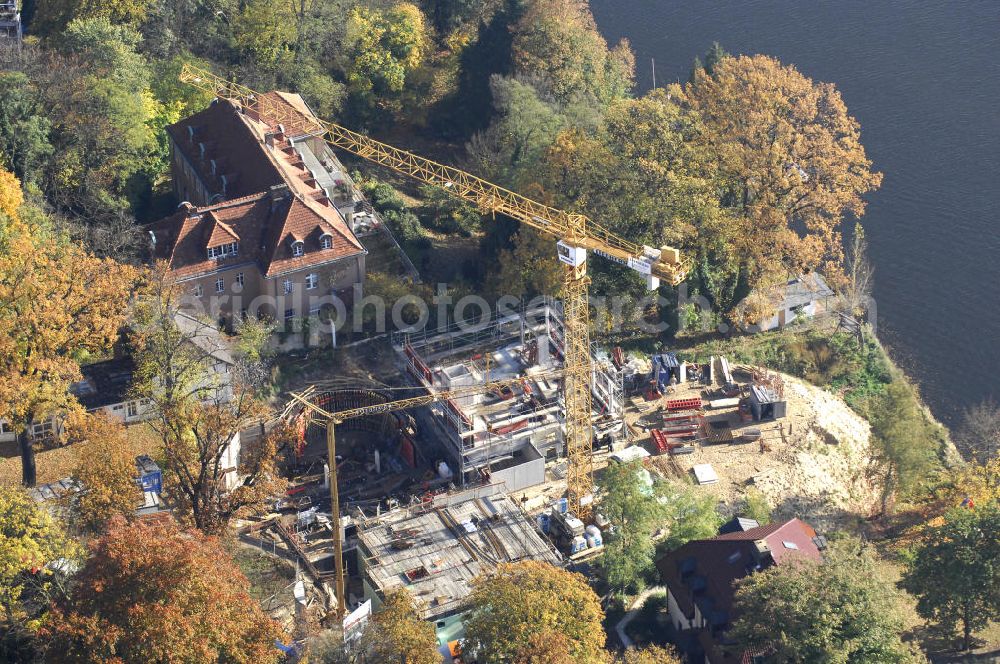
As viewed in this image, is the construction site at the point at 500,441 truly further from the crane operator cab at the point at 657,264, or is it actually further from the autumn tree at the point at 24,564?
the autumn tree at the point at 24,564

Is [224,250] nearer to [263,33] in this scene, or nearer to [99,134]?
[99,134]

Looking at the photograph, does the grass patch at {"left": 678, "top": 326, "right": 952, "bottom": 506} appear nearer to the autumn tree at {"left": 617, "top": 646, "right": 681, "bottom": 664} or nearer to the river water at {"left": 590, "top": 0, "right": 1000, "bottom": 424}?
the river water at {"left": 590, "top": 0, "right": 1000, "bottom": 424}

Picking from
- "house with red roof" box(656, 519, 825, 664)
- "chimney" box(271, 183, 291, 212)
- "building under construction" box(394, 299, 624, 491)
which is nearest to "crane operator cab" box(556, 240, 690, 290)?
"building under construction" box(394, 299, 624, 491)

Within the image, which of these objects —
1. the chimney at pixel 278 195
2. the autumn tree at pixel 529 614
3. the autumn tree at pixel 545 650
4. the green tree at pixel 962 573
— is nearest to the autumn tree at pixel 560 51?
the chimney at pixel 278 195

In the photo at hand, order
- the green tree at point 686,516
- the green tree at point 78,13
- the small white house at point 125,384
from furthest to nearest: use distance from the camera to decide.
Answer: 1. the green tree at point 78,13
2. the green tree at point 686,516
3. the small white house at point 125,384

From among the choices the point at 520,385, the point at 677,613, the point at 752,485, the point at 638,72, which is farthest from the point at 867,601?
the point at 638,72
